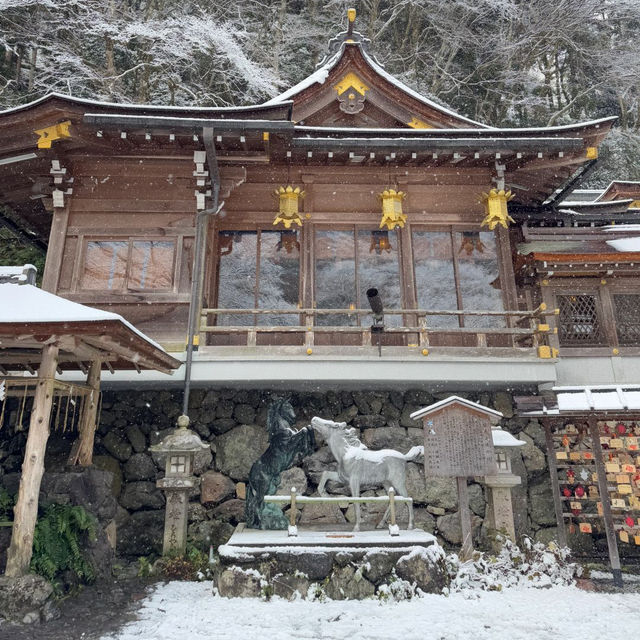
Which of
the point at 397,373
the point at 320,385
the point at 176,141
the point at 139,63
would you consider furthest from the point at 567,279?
the point at 139,63

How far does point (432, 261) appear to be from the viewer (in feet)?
33.5

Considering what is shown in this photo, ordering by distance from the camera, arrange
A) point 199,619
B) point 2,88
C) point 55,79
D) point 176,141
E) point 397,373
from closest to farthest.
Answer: point 199,619 < point 397,373 < point 176,141 < point 2,88 < point 55,79

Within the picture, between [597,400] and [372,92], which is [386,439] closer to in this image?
[597,400]

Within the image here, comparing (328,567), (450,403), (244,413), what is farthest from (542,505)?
(244,413)

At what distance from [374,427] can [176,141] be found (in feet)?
21.2

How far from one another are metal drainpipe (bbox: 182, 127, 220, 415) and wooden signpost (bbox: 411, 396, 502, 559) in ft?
13.0

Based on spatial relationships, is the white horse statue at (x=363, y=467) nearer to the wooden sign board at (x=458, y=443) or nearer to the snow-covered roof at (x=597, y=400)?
the wooden sign board at (x=458, y=443)

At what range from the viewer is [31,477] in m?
5.58

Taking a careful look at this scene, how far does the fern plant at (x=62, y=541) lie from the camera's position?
5.52 metres

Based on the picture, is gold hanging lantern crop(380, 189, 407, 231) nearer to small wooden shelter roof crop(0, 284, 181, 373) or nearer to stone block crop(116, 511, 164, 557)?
small wooden shelter roof crop(0, 284, 181, 373)

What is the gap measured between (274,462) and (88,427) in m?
2.83

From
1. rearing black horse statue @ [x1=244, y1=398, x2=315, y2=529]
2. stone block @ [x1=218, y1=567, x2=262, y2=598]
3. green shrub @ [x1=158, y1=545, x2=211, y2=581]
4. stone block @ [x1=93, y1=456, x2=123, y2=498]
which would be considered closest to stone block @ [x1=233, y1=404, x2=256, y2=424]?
rearing black horse statue @ [x1=244, y1=398, x2=315, y2=529]

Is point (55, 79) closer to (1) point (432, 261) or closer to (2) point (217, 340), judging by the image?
(2) point (217, 340)

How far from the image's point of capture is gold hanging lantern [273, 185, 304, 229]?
9.72m
